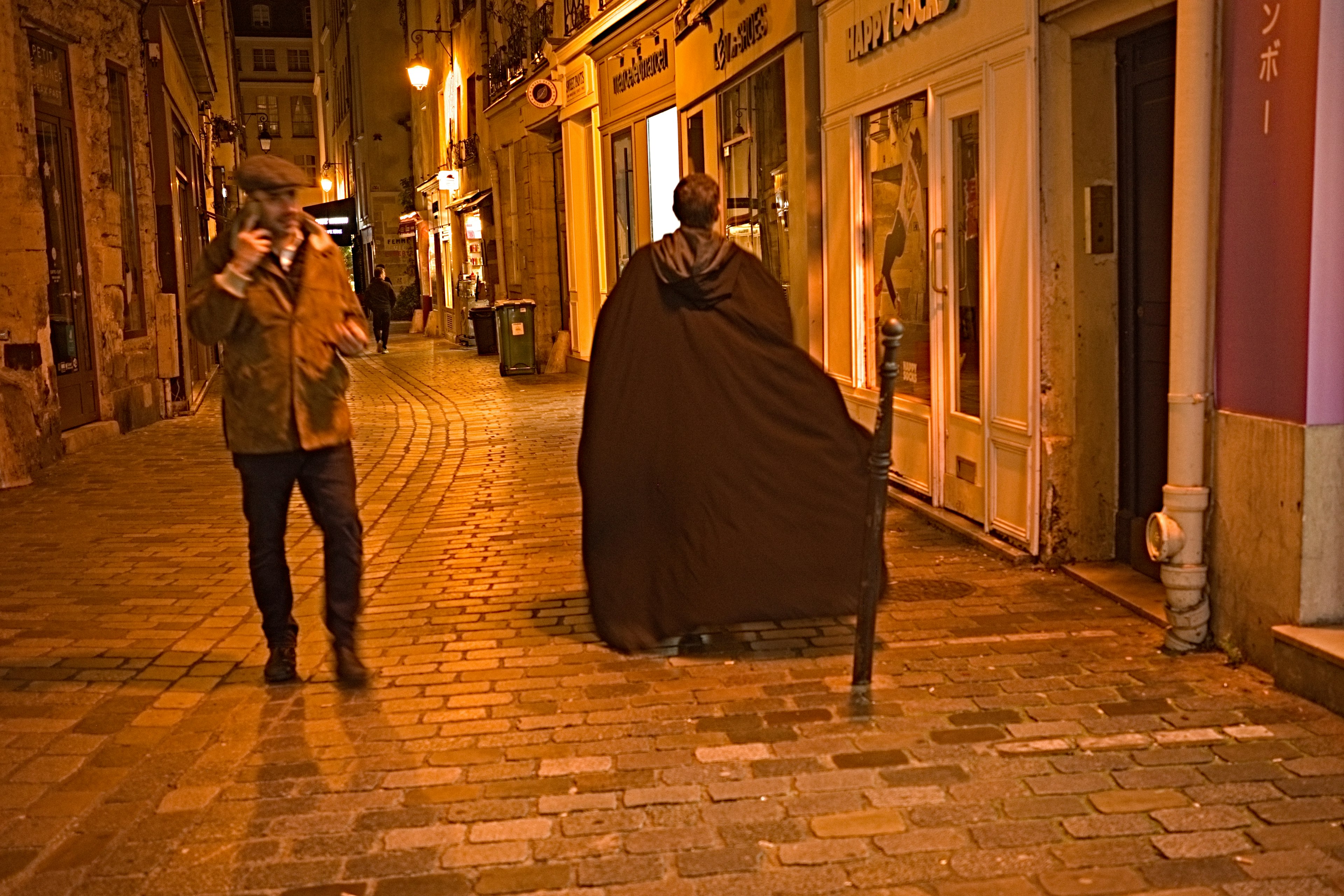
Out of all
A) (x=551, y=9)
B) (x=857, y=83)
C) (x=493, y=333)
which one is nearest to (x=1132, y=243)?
(x=857, y=83)

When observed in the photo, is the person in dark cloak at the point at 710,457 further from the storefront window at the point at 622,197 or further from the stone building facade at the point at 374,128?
the stone building facade at the point at 374,128

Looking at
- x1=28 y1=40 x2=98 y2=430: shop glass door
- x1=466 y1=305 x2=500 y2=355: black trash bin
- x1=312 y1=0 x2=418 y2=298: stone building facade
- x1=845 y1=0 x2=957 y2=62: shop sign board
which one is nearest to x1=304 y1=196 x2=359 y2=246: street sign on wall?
x1=312 y1=0 x2=418 y2=298: stone building facade

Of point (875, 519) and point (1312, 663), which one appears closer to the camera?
point (1312, 663)

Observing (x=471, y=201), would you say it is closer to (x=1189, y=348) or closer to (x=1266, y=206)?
(x=1189, y=348)

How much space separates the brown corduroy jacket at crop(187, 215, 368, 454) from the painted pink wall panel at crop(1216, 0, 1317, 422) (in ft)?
10.4

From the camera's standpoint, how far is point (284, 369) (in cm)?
522

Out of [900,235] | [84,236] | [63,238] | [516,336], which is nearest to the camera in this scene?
[900,235]

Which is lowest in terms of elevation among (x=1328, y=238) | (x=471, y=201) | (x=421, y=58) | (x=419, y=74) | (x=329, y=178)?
(x=1328, y=238)

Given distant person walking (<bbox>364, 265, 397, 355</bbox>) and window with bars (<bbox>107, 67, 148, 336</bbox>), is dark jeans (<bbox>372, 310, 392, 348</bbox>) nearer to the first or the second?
distant person walking (<bbox>364, 265, 397, 355</bbox>)

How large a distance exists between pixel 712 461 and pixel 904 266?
146 inches

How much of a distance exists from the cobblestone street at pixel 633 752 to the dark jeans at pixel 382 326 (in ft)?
71.5

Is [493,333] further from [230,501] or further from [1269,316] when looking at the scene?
[1269,316]

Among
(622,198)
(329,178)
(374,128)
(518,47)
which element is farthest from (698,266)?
(329,178)

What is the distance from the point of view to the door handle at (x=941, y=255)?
26.0 ft
